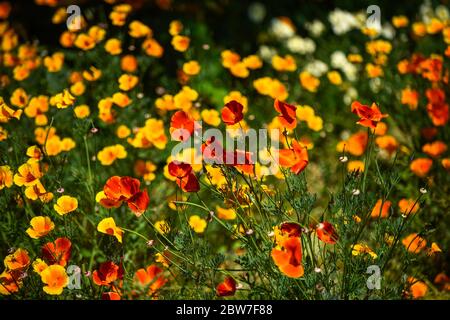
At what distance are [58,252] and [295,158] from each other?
79 cm

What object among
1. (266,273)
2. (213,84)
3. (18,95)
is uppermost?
(213,84)

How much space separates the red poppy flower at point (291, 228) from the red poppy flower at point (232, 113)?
333 millimetres

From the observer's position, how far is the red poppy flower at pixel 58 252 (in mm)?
1604

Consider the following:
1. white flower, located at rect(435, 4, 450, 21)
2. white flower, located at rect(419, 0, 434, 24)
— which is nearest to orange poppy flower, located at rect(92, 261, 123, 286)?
white flower, located at rect(435, 4, 450, 21)

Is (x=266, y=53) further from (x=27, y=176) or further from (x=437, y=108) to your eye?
(x=27, y=176)

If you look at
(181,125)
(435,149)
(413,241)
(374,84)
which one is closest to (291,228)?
(181,125)

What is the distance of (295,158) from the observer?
1500 mm

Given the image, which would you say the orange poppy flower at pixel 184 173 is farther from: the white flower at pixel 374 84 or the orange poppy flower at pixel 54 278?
the white flower at pixel 374 84

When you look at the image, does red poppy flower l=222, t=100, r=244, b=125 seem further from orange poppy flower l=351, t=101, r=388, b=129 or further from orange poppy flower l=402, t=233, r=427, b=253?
orange poppy flower l=402, t=233, r=427, b=253

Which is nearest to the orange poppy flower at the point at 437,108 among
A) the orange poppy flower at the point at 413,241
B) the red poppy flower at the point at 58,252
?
the orange poppy flower at the point at 413,241
